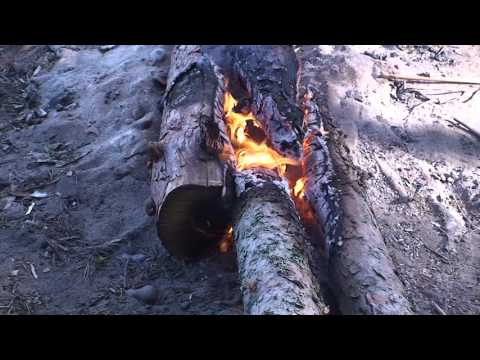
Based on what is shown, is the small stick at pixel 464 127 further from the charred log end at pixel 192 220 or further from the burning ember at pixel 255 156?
the charred log end at pixel 192 220

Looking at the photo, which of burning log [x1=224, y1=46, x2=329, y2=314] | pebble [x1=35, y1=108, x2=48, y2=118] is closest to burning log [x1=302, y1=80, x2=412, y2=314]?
burning log [x1=224, y1=46, x2=329, y2=314]

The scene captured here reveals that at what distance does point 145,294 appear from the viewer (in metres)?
3.26

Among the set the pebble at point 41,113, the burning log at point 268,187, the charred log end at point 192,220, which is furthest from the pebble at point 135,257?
the pebble at point 41,113

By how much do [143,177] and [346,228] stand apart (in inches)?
77.8

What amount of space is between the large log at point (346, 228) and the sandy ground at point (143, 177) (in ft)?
1.42

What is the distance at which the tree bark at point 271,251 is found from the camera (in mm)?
2527

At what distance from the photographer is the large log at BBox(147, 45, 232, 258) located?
318cm

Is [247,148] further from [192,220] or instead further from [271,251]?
[271,251]

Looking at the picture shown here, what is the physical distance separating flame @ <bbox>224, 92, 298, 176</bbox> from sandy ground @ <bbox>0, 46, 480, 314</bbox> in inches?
30.9

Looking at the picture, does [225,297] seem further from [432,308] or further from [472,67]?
[472,67]

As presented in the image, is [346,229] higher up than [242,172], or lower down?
lower down

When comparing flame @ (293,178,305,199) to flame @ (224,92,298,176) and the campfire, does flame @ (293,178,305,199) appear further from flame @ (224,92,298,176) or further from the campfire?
flame @ (224,92,298,176)

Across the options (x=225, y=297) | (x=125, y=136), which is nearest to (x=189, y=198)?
(x=225, y=297)

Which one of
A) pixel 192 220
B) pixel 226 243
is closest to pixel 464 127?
pixel 226 243
